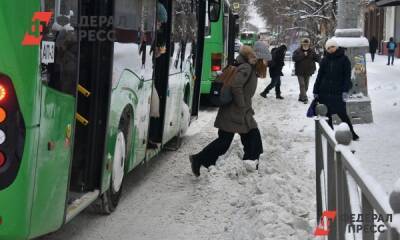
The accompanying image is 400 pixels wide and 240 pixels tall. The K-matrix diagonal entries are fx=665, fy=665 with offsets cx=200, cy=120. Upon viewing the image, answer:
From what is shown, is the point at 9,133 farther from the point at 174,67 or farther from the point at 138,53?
the point at 174,67

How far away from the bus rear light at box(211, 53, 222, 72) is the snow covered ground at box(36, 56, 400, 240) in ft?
13.9

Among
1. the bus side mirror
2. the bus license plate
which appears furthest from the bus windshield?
the bus license plate

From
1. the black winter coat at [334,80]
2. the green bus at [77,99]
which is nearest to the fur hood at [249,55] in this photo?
the green bus at [77,99]

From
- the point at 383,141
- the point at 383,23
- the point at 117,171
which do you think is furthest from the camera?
the point at 383,23

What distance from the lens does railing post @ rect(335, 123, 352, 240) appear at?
360cm

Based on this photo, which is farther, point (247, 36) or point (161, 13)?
point (247, 36)

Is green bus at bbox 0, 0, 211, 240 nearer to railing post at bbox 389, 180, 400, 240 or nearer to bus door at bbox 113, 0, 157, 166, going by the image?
bus door at bbox 113, 0, 157, 166

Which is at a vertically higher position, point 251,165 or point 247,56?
point 247,56

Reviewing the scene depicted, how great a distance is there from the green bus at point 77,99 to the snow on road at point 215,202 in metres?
0.37

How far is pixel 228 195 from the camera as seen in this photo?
740cm

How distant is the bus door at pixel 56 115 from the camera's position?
4.03 metres

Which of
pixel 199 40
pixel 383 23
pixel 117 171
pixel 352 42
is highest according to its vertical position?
pixel 383 23

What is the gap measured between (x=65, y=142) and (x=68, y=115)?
18 cm

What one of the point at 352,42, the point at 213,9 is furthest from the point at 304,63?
the point at 213,9
